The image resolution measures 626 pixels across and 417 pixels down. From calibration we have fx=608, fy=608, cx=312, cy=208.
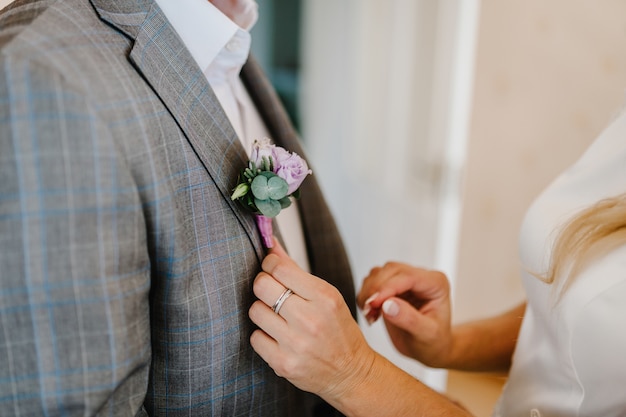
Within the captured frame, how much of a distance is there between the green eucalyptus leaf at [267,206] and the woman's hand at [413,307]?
1.10ft

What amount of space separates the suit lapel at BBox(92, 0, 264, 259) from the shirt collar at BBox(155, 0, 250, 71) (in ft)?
0.17

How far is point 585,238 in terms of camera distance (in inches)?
32.8

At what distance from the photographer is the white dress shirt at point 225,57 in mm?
797

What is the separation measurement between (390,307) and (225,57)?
1.56ft

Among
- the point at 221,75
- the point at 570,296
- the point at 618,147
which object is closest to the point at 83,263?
the point at 221,75

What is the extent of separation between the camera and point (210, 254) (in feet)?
2.38

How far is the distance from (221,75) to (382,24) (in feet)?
6.23

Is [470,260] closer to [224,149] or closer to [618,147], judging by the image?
[618,147]

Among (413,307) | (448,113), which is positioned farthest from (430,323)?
(448,113)

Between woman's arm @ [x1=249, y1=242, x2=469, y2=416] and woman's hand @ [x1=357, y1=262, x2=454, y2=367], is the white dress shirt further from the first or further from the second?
woman's arm @ [x1=249, y1=242, x2=469, y2=416]

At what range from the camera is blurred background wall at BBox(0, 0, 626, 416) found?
161cm

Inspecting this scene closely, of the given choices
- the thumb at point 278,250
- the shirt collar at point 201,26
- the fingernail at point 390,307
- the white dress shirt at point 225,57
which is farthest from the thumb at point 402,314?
the shirt collar at point 201,26

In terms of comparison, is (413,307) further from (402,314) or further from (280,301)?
(280,301)

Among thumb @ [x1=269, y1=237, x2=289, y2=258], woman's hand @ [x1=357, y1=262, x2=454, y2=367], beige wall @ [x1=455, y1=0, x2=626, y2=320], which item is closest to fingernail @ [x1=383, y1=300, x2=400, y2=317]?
woman's hand @ [x1=357, y1=262, x2=454, y2=367]
